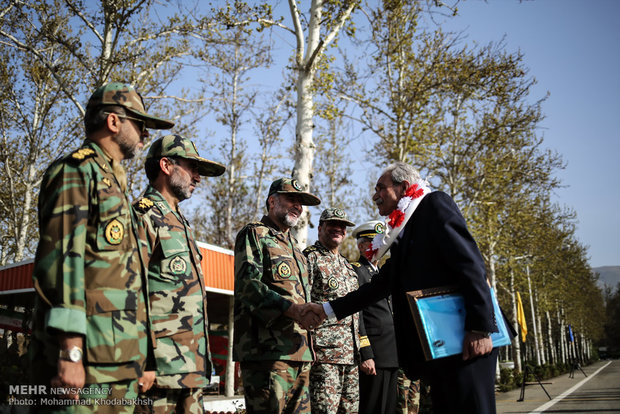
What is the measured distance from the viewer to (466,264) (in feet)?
9.39

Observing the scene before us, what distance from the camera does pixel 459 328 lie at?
2834 millimetres

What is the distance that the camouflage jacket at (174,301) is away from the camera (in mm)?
2754

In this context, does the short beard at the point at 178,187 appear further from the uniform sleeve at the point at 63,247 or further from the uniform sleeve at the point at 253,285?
the uniform sleeve at the point at 63,247

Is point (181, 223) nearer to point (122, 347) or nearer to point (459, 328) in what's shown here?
point (122, 347)

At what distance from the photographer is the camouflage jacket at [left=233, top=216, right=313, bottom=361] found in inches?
140

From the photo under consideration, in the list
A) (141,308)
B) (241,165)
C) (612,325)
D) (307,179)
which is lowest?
(612,325)

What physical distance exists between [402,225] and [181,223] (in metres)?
1.43

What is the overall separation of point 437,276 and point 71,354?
6.59 ft

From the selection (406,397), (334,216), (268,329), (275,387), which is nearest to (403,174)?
(268,329)

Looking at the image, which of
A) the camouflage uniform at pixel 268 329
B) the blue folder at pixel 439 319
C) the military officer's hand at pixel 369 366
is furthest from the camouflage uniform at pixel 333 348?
the blue folder at pixel 439 319

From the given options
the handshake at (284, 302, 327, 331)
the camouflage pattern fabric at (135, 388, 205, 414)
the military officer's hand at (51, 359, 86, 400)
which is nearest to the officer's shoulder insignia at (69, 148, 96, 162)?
the military officer's hand at (51, 359, 86, 400)

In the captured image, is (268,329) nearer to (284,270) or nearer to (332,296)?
(284,270)

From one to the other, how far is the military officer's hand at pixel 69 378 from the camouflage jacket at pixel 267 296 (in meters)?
1.70

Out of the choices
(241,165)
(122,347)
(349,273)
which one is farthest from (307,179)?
(241,165)
